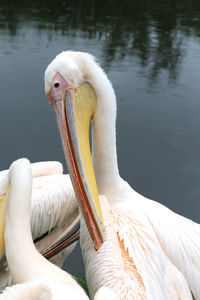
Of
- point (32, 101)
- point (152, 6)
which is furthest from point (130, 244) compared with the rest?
point (152, 6)

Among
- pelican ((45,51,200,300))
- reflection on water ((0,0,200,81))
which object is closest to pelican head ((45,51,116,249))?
pelican ((45,51,200,300))

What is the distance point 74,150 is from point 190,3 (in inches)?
530

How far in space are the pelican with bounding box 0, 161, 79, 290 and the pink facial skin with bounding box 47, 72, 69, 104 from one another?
26.6 inches

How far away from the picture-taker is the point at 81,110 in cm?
216

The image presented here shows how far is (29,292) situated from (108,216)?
2.48 ft

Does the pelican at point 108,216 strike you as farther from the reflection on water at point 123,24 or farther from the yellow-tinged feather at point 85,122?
the reflection on water at point 123,24

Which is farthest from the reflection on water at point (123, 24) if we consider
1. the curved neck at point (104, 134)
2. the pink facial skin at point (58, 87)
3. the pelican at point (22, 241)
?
the pelican at point (22, 241)

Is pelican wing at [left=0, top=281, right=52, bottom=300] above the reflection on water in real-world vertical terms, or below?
below

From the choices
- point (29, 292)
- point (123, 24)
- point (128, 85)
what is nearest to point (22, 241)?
point (29, 292)

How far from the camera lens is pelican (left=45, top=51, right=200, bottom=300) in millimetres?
1836

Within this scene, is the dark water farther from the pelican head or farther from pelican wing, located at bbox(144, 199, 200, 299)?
the pelican head

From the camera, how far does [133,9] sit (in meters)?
12.6

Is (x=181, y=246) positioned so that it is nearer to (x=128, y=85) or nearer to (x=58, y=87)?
(x=58, y=87)

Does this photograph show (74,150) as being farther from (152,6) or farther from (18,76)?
(152,6)
